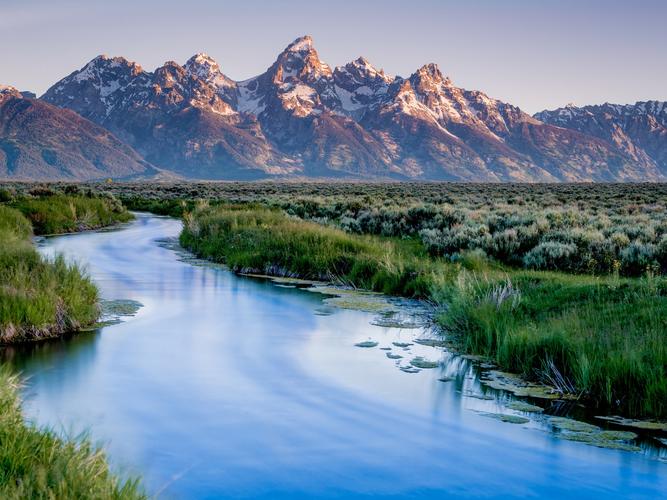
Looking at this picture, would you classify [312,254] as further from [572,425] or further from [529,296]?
[572,425]

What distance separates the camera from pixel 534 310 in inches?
537

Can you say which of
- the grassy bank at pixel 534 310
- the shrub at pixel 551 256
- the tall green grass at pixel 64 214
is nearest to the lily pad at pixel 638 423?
the grassy bank at pixel 534 310

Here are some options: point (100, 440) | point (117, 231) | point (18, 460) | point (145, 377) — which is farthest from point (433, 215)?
point (18, 460)

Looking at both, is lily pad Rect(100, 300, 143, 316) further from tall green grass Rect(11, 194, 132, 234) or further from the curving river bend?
tall green grass Rect(11, 194, 132, 234)

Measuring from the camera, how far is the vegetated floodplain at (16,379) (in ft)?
17.9

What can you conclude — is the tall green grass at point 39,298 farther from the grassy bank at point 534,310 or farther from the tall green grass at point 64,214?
the tall green grass at point 64,214

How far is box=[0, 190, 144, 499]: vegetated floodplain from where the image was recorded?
5441mm

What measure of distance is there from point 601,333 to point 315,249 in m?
11.4

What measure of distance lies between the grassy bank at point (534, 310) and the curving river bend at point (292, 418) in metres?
0.96

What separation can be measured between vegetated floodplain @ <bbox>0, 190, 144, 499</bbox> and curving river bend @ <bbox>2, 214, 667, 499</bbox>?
0.53 metres

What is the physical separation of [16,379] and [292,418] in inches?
136

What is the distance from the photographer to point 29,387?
10016 mm

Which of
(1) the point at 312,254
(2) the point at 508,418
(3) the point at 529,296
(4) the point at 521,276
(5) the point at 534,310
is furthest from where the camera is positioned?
(1) the point at 312,254

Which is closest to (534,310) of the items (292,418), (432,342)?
(432,342)
